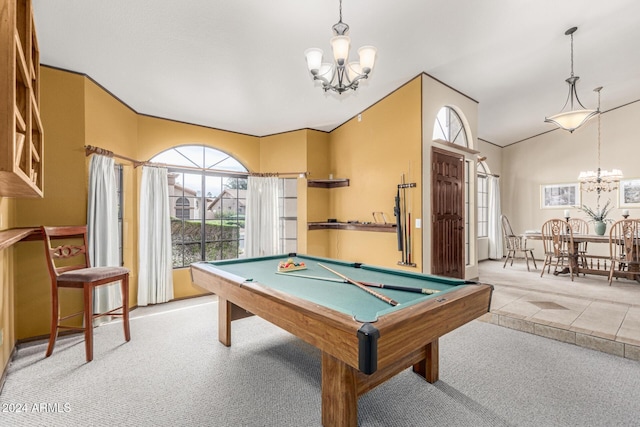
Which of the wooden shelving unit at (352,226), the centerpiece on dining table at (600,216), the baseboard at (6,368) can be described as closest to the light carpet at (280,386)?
the baseboard at (6,368)

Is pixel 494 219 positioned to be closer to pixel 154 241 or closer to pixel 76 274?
pixel 154 241

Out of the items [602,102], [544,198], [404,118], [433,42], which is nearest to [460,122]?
[404,118]

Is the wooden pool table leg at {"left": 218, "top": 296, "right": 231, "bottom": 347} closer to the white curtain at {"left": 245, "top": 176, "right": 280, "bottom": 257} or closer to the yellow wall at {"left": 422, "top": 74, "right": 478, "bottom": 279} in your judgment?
the white curtain at {"left": 245, "top": 176, "right": 280, "bottom": 257}

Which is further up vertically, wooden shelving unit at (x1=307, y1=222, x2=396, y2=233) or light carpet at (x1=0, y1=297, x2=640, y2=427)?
wooden shelving unit at (x1=307, y1=222, x2=396, y2=233)

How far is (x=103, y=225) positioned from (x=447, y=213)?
433 cm

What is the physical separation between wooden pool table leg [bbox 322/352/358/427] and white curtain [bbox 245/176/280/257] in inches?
132

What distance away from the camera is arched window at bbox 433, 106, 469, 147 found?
442 centimetres

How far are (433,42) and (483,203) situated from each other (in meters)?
5.34

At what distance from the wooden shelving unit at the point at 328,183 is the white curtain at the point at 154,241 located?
219cm

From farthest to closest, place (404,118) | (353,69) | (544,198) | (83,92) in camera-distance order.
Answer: (544,198) → (404,118) → (83,92) → (353,69)

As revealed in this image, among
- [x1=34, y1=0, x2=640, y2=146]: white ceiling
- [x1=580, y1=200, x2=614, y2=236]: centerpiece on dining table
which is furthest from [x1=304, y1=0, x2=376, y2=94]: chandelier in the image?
[x1=580, y1=200, x2=614, y2=236]: centerpiece on dining table

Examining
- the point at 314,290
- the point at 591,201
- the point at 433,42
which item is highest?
the point at 433,42

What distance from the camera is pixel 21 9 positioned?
58.8 inches

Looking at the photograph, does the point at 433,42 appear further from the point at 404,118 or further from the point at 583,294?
the point at 583,294
